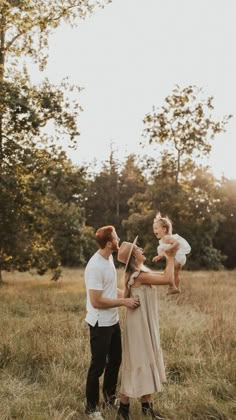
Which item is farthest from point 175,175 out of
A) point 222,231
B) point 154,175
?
point 222,231

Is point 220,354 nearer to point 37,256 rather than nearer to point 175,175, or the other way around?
point 37,256

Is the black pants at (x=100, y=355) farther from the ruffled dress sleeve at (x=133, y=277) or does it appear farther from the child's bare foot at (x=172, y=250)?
the child's bare foot at (x=172, y=250)

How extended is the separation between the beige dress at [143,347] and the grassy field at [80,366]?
490 millimetres

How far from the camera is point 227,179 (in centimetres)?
4025

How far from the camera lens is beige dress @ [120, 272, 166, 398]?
520 centimetres

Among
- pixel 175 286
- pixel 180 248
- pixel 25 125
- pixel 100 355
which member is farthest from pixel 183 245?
pixel 25 125

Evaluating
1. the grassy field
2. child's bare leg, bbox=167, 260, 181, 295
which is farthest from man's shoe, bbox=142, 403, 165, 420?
child's bare leg, bbox=167, 260, 181, 295

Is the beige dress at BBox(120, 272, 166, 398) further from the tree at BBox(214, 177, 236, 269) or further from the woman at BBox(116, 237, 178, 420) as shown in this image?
the tree at BBox(214, 177, 236, 269)

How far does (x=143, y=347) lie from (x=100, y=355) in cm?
44

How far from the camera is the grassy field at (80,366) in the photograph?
5480mm

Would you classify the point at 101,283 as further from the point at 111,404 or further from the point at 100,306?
the point at 111,404

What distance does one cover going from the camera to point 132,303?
16.9 ft

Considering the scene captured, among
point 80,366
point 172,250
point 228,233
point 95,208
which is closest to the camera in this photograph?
point 172,250

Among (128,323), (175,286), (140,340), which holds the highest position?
(175,286)
